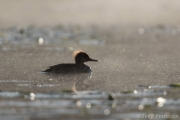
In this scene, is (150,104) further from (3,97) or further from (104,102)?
(3,97)

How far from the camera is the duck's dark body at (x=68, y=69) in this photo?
11.4m

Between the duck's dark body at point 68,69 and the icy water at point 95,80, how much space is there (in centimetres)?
20

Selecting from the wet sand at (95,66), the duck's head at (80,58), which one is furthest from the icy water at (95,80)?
the duck's head at (80,58)

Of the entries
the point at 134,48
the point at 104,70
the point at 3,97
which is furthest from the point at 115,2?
the point at 3,97

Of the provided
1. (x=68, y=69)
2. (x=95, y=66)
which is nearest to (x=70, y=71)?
(x=68, y=69)

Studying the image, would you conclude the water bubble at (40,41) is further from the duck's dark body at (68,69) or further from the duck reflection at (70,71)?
the duck's dark body at (68,69)

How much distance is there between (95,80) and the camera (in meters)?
10.4

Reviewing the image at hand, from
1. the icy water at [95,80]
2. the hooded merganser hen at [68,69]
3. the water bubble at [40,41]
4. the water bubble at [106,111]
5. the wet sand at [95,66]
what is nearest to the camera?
the water bubble at [106,111]

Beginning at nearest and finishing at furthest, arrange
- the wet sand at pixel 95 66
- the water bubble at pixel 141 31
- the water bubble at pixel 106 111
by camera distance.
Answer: the water bubble at pixel 106 111 → the wet sand at pixel 95 66 → the water bubble at pixel 141 31

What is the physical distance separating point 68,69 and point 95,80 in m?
1.19

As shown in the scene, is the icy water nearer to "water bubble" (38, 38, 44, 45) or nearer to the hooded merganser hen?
"water bubble" (38, 38, 44, 45)

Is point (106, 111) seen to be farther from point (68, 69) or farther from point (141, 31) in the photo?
point (141, 31)

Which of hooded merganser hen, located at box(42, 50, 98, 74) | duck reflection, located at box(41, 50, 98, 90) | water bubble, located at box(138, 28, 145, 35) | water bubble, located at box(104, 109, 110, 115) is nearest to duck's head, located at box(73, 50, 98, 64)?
duck reflection, located at box(41, 50, 98, 90)

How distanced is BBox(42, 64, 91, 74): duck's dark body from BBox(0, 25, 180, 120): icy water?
0.20 meters
